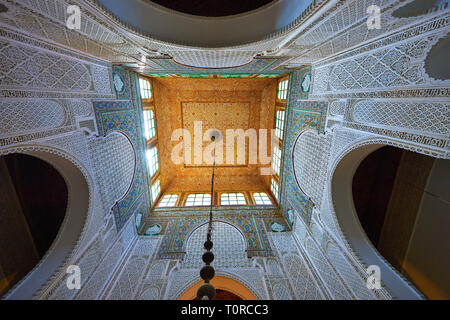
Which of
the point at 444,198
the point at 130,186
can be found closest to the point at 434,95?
the point at 444,198

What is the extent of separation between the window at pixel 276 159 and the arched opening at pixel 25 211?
4920mm

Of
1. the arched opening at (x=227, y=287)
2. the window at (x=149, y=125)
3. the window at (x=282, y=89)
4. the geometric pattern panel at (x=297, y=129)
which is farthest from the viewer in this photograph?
the window at (x=149, y=125)

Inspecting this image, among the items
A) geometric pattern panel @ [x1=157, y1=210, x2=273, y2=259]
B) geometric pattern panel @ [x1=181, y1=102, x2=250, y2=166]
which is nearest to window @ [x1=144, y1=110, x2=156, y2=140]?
geometric pattern panel @ [x1=181, y1=102, x2=250, y2=166]

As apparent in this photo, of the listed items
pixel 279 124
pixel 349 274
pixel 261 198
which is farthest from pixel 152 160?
pixel 349 274

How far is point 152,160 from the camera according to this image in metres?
5.00

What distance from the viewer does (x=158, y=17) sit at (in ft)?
7.00

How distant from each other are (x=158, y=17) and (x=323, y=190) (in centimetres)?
351

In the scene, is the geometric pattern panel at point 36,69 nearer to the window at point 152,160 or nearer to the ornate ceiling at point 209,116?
the window at point 152,160

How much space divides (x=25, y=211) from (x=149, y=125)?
116 inches

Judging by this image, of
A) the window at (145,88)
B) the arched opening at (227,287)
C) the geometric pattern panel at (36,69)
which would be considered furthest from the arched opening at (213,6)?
the arched opening at (227,287)

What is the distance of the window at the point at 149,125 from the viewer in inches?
178

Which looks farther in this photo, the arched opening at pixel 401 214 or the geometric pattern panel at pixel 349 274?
the arched opening at pixel 401 214

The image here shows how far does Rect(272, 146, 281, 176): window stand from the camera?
4.91m

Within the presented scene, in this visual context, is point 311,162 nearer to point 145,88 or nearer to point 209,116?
point 209,116
